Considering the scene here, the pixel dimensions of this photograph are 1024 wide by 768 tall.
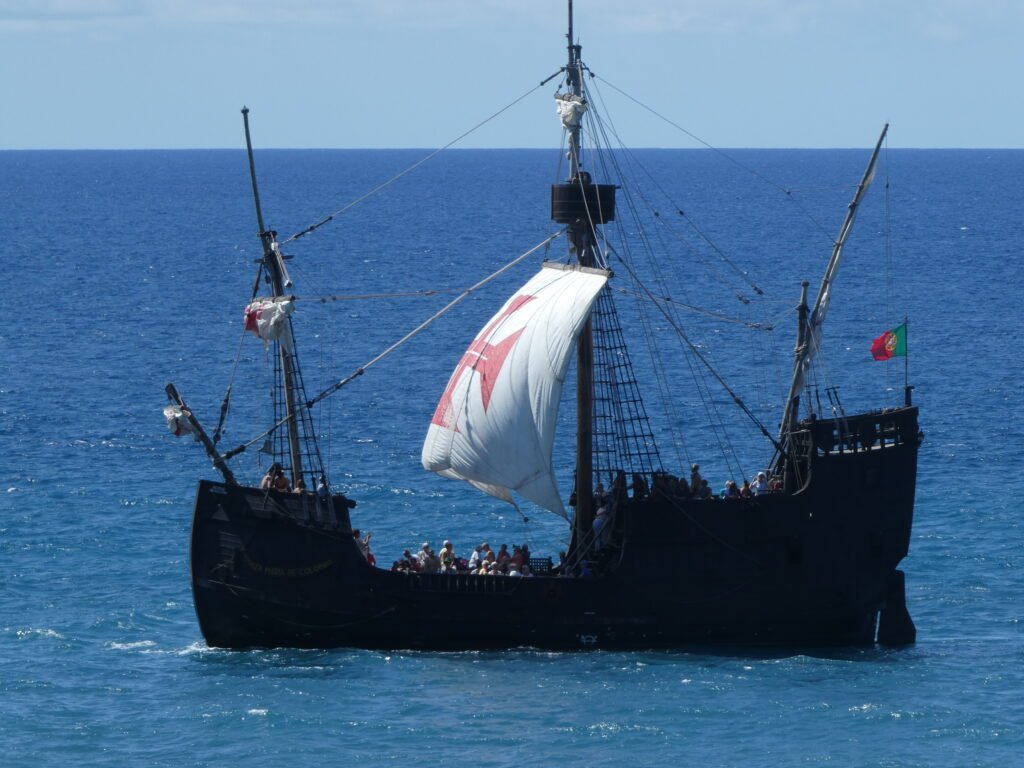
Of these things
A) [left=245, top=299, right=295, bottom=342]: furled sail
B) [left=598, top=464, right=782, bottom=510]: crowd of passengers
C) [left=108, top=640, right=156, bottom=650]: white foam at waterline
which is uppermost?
[left=245, top=299, right=295, bottom=342]: furled sail

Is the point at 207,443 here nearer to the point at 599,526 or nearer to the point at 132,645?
the point at 132,645

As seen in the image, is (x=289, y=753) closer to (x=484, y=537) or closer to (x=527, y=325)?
(x=527, y=325)

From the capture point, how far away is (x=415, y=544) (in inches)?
1849

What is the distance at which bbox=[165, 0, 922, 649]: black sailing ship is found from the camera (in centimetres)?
3747

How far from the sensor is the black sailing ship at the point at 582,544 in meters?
37.5

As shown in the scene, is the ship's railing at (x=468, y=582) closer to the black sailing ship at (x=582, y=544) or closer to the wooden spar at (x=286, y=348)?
the black sailing ship at (x=582, y=544)

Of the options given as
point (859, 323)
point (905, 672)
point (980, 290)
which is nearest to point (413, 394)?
point (859, 323)

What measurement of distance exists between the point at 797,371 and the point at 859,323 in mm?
46599

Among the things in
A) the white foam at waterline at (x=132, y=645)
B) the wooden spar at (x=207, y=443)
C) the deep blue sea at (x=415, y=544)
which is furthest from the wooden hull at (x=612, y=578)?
the white foam at waterline at (x=132, y=645)

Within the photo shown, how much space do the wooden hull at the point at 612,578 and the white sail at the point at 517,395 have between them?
2248mm

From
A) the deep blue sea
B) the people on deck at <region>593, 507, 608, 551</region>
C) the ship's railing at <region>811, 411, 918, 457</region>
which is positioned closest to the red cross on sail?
the people on deck at <region>593, 507, 608, 551</region>

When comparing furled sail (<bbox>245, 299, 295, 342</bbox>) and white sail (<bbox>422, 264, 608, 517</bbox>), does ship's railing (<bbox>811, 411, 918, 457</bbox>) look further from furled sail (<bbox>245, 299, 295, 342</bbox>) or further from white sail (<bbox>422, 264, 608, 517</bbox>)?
furled sail (<bbox>245, 299, 295, 342</bbox>)

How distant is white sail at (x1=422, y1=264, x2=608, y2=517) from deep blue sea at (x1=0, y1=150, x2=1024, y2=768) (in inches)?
155

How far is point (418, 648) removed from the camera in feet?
125
